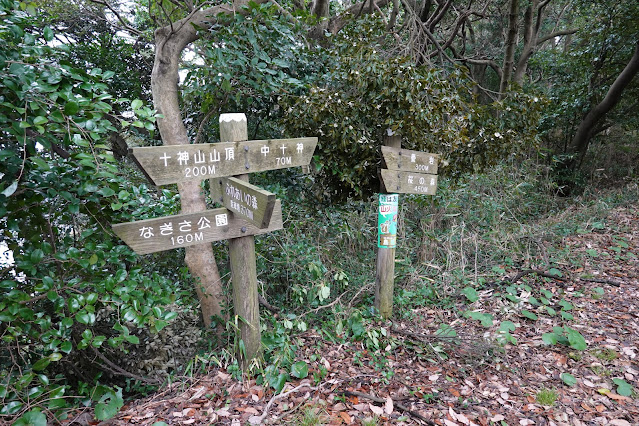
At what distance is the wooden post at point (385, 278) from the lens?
3.80m

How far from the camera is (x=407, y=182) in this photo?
12.3 ft

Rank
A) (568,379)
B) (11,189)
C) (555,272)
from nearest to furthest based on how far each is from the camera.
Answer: (11,189) → (568,379) → (555,272)

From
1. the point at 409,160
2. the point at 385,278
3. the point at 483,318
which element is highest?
the point at 409,160

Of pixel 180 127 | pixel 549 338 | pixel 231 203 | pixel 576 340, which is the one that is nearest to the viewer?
pixel 231 203

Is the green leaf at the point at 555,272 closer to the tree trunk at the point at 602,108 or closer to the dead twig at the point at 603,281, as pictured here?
the dead twig at the point at 603,281

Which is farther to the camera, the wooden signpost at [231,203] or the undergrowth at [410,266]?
the undergrowth at [410,266]

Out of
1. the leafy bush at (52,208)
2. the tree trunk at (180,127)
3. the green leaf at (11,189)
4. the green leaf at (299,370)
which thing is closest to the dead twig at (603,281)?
the green leaf at (299,370)

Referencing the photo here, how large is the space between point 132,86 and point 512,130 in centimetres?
579

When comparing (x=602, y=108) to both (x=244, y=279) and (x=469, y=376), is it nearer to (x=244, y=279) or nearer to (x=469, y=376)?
(x=469, y=376)

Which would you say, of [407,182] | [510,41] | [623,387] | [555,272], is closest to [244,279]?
[407,182]

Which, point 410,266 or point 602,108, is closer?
point 410,266

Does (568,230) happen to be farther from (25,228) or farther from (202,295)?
(25,228)

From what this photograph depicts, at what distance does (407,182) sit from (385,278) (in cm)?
97

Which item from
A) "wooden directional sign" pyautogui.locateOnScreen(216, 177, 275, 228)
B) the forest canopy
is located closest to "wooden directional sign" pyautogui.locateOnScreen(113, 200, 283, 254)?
"wooden directional sign" pyautogui.locateOnScreen(216, 177, 275, 228)
